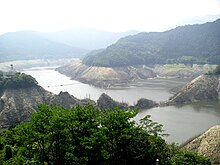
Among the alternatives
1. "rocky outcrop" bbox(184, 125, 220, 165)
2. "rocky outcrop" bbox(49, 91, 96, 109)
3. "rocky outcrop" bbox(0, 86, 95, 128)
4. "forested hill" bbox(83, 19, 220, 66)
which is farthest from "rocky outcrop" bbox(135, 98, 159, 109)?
"forested hill" bbox(83, 19, 220, 66)

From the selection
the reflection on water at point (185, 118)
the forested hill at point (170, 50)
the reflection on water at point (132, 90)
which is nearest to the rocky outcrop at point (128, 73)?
the forested hill at point (170, 50)

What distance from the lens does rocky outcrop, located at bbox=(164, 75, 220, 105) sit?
288 feet

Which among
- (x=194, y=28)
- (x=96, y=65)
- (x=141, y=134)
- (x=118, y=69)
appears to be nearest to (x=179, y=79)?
(x=118, y=69)

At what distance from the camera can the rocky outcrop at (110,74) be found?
5172 inches

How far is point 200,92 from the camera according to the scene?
92750 millimetres

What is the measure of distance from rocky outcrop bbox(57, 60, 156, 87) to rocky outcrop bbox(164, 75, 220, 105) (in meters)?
40.1

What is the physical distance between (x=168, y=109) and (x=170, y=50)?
10402 centimetres

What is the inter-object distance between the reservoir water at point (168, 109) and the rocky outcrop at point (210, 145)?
7.26 meters

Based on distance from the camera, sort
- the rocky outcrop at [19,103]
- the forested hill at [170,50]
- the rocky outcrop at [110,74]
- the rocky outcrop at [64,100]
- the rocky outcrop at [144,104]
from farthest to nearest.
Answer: the forested hill at [170,50]
the rocky outcrop at [110,74]
the rocky outcrop at [144,104]
the rocky outcrop at [64,100]
the rocky outcrop at [19,103]

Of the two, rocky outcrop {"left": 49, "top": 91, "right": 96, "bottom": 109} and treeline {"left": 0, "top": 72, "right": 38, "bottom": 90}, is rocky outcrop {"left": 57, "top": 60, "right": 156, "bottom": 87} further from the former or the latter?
treeline {"left": 0, "top": 72, "right": 38, "bottom": 90}

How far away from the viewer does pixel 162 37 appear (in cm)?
19712

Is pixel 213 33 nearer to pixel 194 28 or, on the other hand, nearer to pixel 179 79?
pixel 194 28

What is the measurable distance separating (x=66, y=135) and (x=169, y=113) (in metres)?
55.6

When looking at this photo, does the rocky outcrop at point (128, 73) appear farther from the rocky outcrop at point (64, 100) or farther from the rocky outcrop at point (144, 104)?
the rocky outcrop at point (64, 100)
